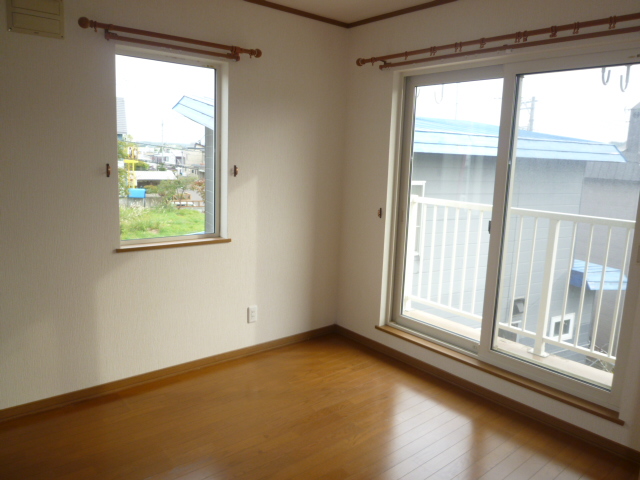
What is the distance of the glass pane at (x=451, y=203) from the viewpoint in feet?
10.1

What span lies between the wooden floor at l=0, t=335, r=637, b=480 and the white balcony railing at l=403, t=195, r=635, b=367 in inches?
23.4

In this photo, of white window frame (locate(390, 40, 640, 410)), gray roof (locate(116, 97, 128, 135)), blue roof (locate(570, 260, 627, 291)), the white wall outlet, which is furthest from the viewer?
the white wall outlet

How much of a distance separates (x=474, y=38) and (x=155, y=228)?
233 cm

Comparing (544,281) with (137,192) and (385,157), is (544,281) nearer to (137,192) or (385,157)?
(385,157)

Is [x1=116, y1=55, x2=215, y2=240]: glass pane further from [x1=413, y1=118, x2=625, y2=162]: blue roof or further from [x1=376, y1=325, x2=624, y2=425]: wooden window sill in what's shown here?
[x1=376, y1=325, x2=624, y2=425]: wooden window sill

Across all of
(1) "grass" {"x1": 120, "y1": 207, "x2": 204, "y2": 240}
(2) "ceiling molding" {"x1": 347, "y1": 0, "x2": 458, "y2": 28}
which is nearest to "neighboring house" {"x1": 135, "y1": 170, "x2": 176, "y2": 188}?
(1) "grass" {"x1": 120, "y1": 207, "x2": 204, "y2": 240}

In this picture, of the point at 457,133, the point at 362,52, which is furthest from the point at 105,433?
the point at 362,52

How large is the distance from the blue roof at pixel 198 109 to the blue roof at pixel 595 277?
250 centimetres

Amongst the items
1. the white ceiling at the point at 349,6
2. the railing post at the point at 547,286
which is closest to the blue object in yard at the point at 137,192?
the white ceiling at the point at 349,6

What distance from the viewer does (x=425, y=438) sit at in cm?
253

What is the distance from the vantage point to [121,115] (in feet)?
9.21

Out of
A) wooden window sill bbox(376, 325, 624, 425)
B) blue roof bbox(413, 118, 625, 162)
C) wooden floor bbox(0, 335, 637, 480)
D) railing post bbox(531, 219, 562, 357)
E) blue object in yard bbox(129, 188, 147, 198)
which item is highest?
blue roof bbox(413, 118, 625, 162)

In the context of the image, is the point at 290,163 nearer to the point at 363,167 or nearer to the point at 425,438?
the point at 363,167

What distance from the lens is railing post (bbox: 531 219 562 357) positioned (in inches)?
112
